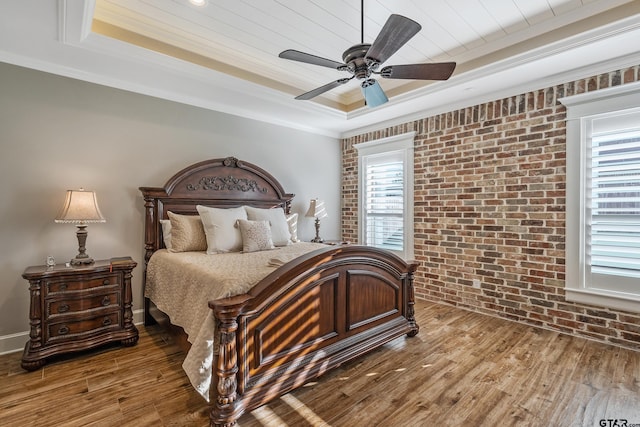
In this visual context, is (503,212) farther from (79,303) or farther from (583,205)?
(79,303)

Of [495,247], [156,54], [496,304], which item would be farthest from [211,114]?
[496,304]

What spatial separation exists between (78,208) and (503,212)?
4.15m

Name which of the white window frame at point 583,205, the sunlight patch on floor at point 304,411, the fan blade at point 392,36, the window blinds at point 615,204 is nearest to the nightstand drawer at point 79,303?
the sunlight patch on floor at point 304,411

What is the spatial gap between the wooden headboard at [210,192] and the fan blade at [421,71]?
2.31 meters

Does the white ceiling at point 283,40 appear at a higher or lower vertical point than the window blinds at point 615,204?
higher

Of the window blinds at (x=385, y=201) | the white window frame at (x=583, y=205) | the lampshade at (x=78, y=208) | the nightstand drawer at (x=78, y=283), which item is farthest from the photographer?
the window blinds at (x=385, y=201)

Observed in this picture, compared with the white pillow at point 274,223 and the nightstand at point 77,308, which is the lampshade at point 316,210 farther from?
the nightstand at point 77,308

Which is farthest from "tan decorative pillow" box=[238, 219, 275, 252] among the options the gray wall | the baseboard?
the baseboard

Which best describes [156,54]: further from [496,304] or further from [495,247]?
[496,304]

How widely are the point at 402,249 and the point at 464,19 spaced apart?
281 centimetres

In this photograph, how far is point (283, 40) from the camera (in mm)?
2834

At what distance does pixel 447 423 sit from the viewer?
1.74m

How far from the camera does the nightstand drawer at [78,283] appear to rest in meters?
2.41

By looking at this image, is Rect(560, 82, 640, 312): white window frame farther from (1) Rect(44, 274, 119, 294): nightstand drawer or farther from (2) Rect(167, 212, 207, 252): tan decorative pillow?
(1) Rect(44, 274, 119, 294): nightstand drawer
